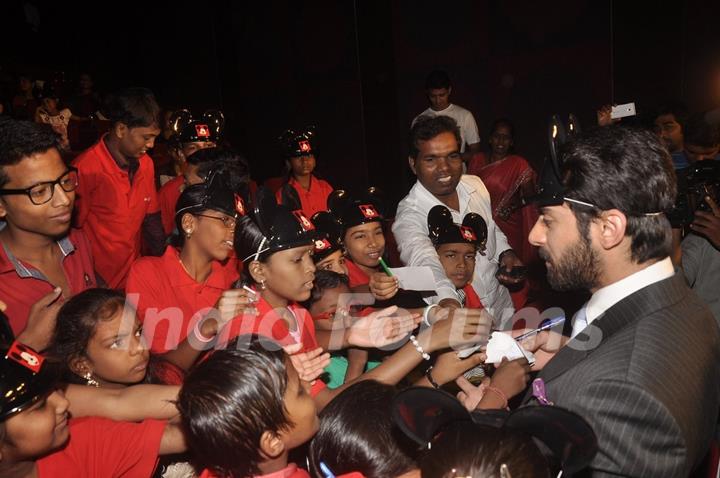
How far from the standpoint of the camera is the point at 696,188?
120 inches

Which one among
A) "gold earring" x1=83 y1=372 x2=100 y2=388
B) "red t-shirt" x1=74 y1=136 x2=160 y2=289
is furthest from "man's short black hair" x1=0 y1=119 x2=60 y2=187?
"red t-shirt" x1=74 y1=136 x2=160 y2=289

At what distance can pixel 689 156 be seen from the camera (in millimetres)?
4223

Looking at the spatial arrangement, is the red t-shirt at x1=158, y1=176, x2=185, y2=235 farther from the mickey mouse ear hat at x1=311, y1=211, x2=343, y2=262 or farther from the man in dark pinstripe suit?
the man in dark pinstripe suit

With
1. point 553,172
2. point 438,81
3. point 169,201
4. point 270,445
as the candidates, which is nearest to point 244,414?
point 270,445

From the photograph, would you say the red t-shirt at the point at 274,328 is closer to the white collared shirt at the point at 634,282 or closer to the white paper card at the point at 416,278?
the white paper card at the point at 416,278

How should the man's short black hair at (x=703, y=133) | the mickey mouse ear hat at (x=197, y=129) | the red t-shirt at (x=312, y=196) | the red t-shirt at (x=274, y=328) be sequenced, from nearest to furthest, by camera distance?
1. the red t-shirt at (x=274, y=328)
2. the man's short black hair at (x=703, y=133)
3. the mickey mouse ear hat at (x=197, y=129)
4. the red t-shirt at (x=312, y=196)

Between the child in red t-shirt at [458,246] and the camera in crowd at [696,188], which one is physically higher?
the camera in crowd at [696,188]

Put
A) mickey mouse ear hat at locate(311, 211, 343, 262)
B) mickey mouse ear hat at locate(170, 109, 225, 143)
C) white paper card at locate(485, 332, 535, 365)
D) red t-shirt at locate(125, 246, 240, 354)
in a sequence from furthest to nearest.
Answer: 1. mickey mouse ear hat at locate(170, 109, 225, 143)
2. mickey mouse ear hat at locate(311, 211, 343, 262)
3. red t-shirt at locate(125, 246, 240, 354)
4. white paper card at locate(485, 332, 535, 365)

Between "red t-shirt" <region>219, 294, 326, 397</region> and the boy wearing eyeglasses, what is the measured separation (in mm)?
687

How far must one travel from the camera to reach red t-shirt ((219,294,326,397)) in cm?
218

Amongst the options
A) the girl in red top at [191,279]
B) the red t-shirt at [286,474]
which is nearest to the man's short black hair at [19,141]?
the girl in red top at [191,279]

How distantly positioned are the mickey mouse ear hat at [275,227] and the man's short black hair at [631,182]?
114 centimetres

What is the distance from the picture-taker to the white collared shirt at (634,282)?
1563mm

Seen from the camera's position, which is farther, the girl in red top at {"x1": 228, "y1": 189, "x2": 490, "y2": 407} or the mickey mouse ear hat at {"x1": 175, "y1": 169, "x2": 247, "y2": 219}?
the mickey mouse ear hat at {"x1": 175, "y1": 169, "x2": 247, "y2": 219}
